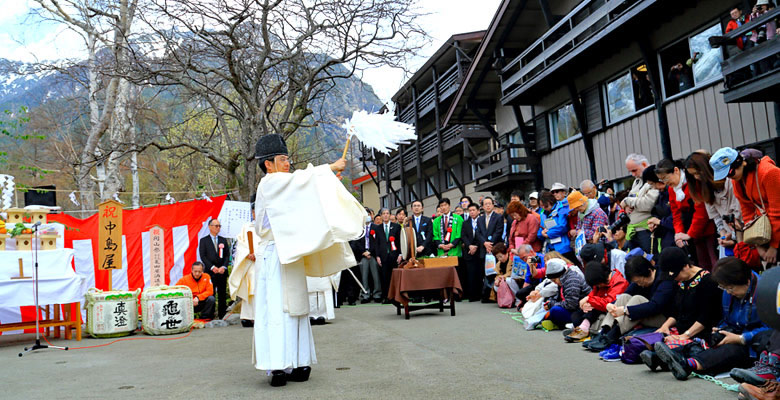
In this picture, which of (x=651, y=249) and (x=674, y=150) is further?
(x=674, y=150)

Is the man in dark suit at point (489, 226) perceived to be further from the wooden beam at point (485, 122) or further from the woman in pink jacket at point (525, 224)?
the wooden beam at point (485, 122)

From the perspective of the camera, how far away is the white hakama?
451 cm

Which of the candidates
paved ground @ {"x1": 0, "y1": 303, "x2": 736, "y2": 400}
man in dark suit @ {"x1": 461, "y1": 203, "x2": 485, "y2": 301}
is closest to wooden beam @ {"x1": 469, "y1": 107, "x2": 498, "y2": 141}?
man in dark suit @ {"x1": 461, "y1": 203, "x2": 485, "y2": 301}

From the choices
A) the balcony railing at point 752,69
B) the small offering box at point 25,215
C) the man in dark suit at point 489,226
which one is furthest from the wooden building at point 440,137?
the small offering box at point 25,215

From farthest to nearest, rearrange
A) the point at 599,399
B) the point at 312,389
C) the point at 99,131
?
the point at 99,131 < the point at 312,389 < the point at 599,399

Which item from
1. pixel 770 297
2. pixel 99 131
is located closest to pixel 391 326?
pixel 770 297

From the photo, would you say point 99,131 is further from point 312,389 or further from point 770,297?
point 770,297

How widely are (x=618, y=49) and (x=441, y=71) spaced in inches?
436

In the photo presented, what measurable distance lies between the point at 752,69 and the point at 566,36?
191 inches

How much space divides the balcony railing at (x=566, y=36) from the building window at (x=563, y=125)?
110 cm

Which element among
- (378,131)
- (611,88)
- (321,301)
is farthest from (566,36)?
(378,131)

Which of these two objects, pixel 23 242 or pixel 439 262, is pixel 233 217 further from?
pixel 439 262

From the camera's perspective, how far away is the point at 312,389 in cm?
427

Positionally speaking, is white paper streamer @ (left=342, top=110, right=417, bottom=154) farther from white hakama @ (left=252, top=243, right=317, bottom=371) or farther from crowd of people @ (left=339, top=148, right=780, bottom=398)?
crowd of people @ (left=339, top=148, right=780, bottom=398)
